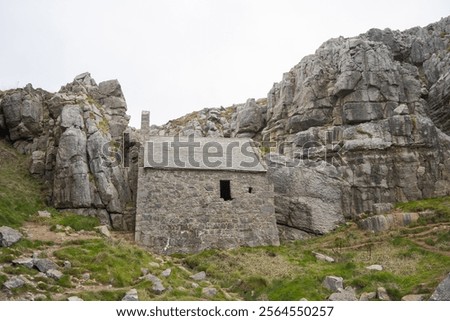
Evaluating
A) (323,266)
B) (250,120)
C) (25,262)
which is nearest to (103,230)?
(25,262)

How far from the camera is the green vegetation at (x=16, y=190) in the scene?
29666 millimetres

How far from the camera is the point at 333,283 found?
2327 cm

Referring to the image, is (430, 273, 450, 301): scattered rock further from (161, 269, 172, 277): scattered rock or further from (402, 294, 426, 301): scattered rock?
(161, 269, 172, 277): scattered rock

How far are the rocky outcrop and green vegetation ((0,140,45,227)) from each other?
75 centimetres

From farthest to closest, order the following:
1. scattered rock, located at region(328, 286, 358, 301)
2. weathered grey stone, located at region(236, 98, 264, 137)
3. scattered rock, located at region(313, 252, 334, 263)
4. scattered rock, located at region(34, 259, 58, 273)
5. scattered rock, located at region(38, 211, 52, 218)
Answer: weathered grey stone, located at region(236, 98, 264, 137)
scattered rock, located at region(38, 211, 52, 218)
scattered rock, located at region(313, 252, 334, 263)
scattered rock, located at region(34, 259, 58, 273)
scattered rock, located at region(328, 286, 358, 301)

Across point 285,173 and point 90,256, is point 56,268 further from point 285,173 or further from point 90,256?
point 285,173

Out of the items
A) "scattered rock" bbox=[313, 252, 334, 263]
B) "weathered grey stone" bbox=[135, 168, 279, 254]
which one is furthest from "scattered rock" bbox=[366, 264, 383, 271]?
"weathered grey stone" bbox=[135, 168, 279, 254]

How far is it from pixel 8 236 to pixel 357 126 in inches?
1149

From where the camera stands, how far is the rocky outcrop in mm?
33812

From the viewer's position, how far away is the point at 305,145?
4325 cm

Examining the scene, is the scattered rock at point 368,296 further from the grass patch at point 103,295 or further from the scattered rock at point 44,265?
the scattered rock at point 44,265

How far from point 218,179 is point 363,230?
1112cm

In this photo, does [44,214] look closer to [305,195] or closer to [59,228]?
[59,228]

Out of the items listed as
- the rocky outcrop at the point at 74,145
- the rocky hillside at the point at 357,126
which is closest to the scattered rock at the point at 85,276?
the rocky outcrop at the point at 74,145
